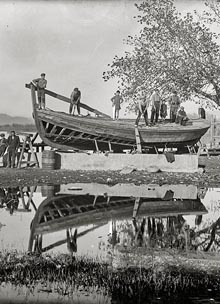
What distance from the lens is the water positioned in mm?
8102

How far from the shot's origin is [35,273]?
24.4 feet

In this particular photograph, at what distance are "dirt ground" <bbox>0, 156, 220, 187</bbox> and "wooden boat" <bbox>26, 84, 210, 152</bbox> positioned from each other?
2832 mm

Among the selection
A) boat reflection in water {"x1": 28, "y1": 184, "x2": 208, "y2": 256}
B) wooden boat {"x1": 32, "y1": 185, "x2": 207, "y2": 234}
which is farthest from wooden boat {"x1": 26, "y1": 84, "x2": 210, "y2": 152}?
wooden boat {"x1": 32, "y1": 185, "x2": 207, "y2": 234}

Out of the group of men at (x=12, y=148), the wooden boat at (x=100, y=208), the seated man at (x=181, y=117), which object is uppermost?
the seated man at (x=181, y=117)

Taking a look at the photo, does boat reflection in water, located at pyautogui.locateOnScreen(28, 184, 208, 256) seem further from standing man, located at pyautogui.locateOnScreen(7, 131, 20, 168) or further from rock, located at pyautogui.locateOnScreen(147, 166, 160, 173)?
standing man, located at pyautogui.locateOnScreen(7, 131, 20, 168)

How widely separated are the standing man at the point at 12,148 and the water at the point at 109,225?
5492 millimetres

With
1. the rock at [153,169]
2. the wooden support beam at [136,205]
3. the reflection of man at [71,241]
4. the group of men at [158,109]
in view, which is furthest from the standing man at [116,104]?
the reflection of man at [71,241]

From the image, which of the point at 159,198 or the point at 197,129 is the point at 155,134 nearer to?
the point at 197,129

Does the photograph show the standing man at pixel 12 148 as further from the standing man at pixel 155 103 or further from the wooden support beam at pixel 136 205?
the wooden support beam at pixel 136 205

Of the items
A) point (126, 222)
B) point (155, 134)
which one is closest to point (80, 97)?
point (155, 134)

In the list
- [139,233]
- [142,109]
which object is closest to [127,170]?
[142,109]

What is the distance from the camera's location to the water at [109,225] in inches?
319

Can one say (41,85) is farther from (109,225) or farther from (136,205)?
(109,225)

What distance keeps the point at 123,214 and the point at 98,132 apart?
12290 mm
